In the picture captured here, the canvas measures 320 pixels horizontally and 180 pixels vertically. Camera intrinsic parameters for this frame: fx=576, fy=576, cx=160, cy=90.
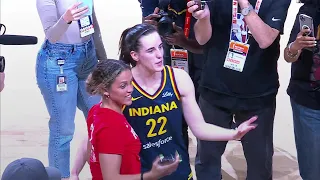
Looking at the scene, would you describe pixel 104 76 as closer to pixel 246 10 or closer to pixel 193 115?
pixel 193 115

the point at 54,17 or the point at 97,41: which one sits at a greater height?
the point at 54,17

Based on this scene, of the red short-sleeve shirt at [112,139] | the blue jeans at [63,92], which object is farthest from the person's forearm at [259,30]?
the blue jeans at [63,92]

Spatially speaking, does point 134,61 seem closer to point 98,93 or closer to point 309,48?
point 98,93

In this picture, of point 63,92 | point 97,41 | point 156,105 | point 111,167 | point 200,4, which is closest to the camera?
point 111,167

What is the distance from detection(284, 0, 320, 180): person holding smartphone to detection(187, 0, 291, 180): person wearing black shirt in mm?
120

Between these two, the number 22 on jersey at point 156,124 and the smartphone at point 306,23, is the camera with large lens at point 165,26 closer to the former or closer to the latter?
the smartphone at point 306,23

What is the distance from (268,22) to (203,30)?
0.33 metres

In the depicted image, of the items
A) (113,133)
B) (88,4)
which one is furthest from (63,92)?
(113,133)

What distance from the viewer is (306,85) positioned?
2811mm

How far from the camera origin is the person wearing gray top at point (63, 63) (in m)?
3.24

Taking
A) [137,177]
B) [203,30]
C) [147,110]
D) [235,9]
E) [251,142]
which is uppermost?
[235,9]

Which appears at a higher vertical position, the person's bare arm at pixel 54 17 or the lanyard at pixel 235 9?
the lanyard at pixel 235 9

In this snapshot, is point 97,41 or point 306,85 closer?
point 306,85

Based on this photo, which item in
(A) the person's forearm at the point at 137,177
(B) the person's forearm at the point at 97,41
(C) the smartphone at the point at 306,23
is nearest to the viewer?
(A) the person's forearm at the point at 137,177
